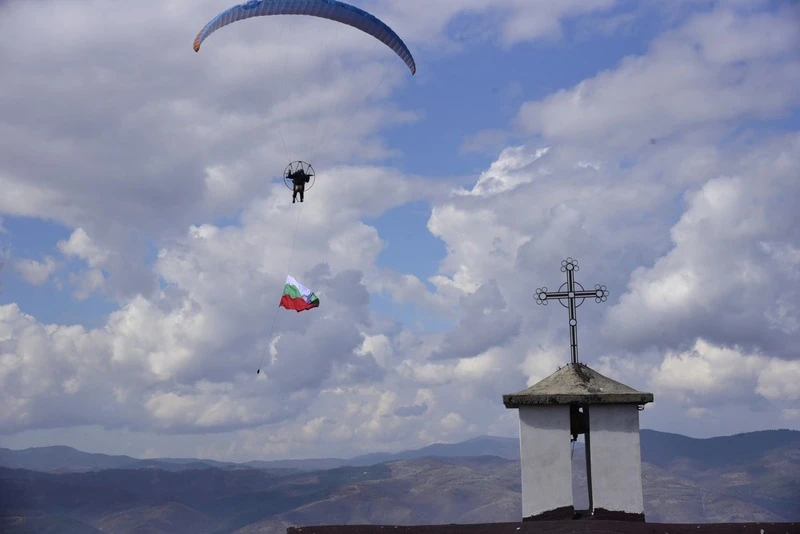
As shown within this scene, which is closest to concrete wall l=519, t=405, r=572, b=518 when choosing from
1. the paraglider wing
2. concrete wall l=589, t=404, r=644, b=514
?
concrete wall l=589, t=404, r=644, b=514

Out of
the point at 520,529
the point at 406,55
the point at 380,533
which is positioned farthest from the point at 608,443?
the point at 406,55

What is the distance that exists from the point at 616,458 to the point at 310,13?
987 inches

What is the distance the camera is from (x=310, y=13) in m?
37.0

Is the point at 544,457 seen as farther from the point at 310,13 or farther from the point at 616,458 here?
the point at 310,13

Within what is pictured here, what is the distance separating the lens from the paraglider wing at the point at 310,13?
3694cm

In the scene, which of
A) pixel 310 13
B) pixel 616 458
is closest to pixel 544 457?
pixel 616 458

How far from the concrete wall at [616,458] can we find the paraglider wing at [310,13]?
24384mm

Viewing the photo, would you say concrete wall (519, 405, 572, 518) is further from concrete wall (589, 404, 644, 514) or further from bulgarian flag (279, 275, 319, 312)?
Result: bulgarian flag (279, 275, 319, 312)

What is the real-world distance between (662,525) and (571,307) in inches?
178

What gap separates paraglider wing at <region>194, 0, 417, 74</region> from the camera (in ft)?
121

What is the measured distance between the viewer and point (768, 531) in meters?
15.0

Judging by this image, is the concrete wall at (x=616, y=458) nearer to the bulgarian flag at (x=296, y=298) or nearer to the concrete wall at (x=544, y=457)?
the concrete wall at (x=544, y=457)

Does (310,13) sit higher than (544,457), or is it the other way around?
(310,13)

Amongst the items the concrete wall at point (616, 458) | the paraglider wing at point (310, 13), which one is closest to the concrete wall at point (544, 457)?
the concrete wall at point (616, 458)
